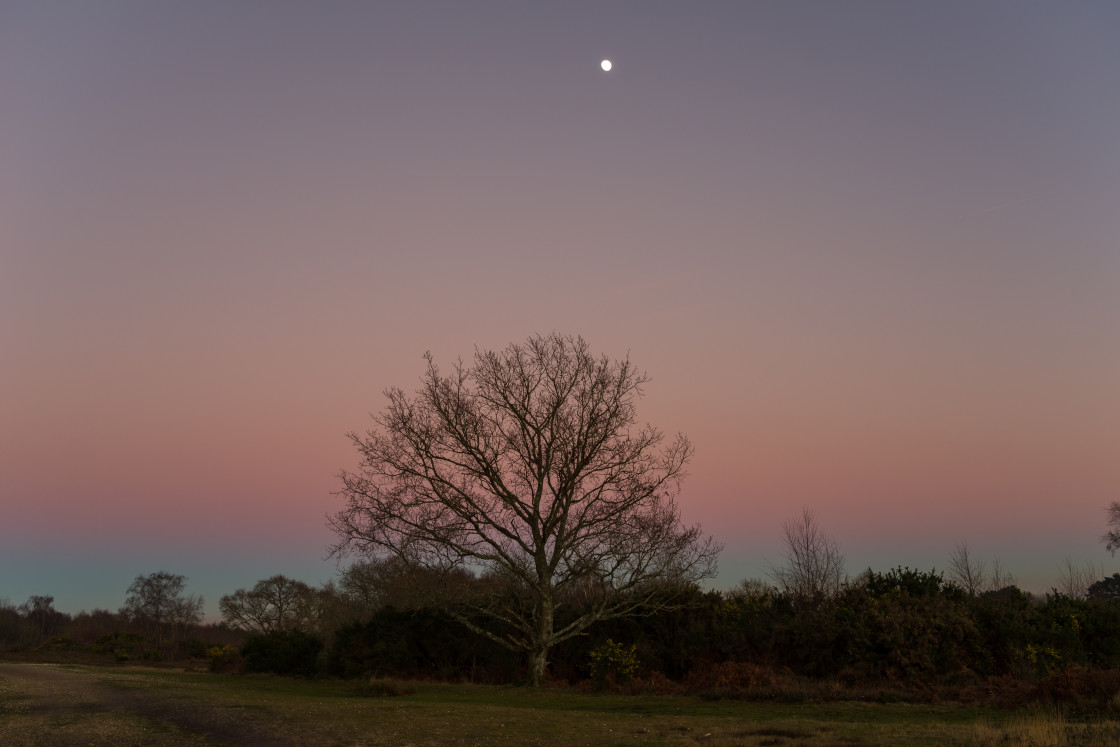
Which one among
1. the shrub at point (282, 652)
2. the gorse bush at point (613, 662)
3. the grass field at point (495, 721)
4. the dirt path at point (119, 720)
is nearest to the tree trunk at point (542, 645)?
the gorse bush at point (613, 662)

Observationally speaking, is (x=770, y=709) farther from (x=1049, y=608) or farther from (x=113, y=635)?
(x=113, y=635)

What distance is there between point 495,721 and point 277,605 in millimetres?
51413

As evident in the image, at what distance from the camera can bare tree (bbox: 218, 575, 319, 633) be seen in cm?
5806

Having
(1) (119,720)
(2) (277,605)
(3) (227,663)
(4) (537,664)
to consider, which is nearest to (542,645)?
(4) (537,664)

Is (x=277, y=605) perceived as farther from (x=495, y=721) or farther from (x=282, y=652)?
(x=495, y=721)

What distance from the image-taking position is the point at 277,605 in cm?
5903

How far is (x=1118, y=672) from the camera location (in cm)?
1593

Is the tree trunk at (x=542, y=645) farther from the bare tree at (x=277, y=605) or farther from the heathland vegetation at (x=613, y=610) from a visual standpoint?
the bare tree at (x=277, y=605)

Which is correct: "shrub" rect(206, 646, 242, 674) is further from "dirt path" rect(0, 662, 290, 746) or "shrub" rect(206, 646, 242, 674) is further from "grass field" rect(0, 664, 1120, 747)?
"dirt path" rect(0, 662, 290, 746)

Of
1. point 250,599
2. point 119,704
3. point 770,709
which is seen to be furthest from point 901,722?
point 250,599

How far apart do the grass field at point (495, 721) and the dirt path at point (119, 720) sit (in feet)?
0.08

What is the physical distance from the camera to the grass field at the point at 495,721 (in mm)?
11055

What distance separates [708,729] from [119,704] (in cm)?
1244

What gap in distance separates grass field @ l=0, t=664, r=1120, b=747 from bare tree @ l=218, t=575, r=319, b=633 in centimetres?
3903
